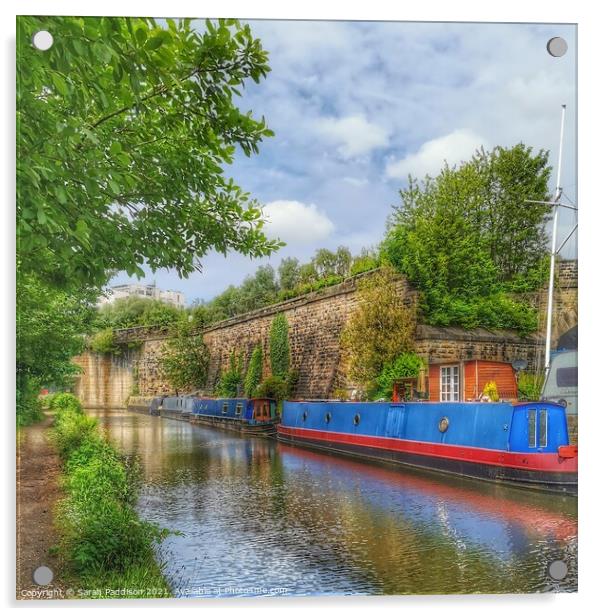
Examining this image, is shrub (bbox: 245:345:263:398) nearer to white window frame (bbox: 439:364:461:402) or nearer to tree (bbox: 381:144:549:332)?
tree (bbox: 381:144:549:332)

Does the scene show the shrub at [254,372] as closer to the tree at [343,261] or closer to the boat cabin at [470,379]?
the tree at [343,261]

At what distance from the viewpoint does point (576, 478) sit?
5430mm

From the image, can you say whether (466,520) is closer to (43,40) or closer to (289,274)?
(289,274)

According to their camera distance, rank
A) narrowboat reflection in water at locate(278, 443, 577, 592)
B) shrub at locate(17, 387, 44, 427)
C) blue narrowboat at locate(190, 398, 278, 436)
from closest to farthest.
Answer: narrowboat reflection in water at locate(278, 443, 577, 592), shrub at locate(17, 387, 44, 427), blue narrowboat at locate(190, 398, 278, 436)

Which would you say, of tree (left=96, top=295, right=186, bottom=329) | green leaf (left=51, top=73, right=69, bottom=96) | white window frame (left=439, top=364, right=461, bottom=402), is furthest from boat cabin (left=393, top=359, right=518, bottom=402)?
green leaf (left=51, top=73, right=69, bottom=96)

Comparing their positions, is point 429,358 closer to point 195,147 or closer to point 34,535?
point 195,147

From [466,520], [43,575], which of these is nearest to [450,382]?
[466,520]

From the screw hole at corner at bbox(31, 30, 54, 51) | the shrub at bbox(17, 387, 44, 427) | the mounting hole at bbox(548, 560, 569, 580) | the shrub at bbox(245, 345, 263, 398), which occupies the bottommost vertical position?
the mounting hole at bbox(548, 560, 569, 580)

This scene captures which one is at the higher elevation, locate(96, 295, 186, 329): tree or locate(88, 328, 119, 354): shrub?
locate(96, 295, 186, 329): tree

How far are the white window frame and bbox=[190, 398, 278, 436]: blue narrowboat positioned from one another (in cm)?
159

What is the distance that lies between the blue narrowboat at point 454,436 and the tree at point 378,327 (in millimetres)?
484

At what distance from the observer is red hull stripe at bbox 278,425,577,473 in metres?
5.65

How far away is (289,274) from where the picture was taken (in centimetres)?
580
